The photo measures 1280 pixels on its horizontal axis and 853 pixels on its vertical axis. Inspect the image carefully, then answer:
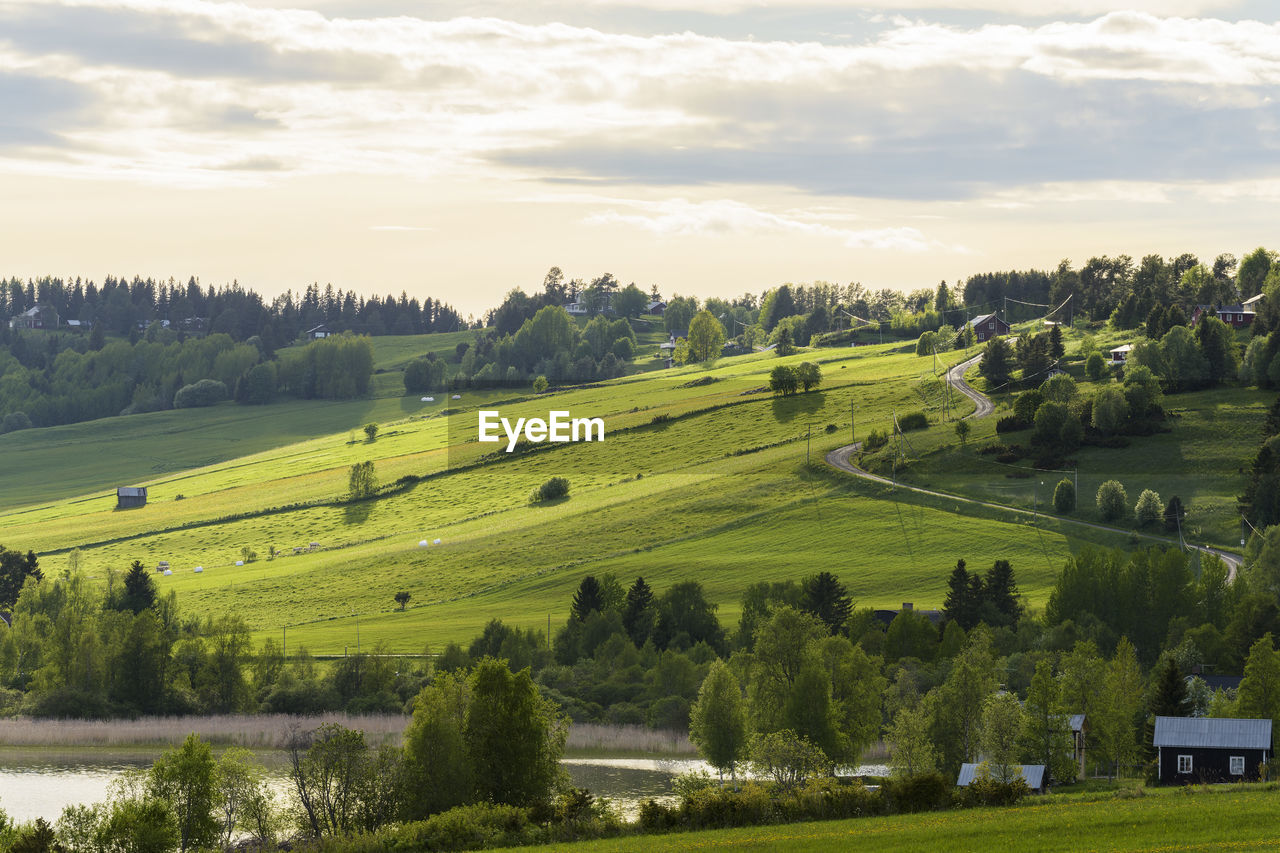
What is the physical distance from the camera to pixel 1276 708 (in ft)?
212

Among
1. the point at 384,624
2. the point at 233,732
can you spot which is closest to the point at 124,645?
the point at 233,732

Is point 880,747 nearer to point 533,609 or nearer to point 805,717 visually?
point 805,717

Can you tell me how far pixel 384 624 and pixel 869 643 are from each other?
41.2m

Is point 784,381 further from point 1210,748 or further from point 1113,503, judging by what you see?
point 1210,748

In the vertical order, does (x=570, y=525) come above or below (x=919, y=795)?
below

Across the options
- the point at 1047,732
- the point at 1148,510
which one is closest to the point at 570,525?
the point at 1148,510

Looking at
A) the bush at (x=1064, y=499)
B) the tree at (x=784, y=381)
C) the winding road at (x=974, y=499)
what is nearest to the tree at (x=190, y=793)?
the winding road at (x=974, y=499)

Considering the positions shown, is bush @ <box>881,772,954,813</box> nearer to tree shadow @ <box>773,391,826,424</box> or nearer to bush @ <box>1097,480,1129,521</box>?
bush @ <box>1097,480,1129,521</box>

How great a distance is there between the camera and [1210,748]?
60.8 meters

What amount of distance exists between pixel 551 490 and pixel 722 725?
78.9 meters

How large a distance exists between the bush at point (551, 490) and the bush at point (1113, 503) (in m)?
55.8

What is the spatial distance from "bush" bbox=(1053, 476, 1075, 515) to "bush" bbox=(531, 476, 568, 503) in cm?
5185

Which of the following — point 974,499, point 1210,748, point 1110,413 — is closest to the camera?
point 1210,748

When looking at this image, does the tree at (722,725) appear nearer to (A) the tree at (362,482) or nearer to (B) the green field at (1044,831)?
(B) the green field at (1044,831)
